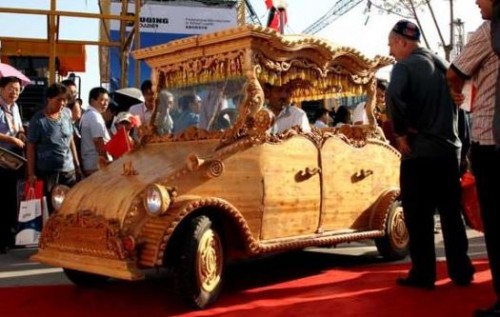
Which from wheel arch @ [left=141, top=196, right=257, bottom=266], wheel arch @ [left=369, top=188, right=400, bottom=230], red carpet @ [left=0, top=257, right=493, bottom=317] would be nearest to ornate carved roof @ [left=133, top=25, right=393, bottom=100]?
wheel arch @ [left=369, top=188, right=400, bottom=230]

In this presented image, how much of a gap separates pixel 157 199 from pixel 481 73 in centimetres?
203

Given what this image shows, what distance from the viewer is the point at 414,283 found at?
442 cm

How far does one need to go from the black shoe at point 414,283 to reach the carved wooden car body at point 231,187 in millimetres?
676

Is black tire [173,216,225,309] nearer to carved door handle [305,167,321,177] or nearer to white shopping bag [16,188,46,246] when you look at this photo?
carved door handle [305,167,321,177]

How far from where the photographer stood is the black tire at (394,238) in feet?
18.3

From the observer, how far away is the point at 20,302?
4.32m

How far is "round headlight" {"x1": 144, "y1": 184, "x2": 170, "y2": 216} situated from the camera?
151 inches

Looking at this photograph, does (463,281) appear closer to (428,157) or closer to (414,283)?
(414,283)

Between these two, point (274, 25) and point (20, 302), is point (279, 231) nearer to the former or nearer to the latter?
point (20, 302)

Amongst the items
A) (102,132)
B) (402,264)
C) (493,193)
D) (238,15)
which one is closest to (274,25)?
(102,132)

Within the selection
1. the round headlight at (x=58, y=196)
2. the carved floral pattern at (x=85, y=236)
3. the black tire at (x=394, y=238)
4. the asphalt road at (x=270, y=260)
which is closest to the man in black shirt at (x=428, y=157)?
the black tire at (x=394, y=238)

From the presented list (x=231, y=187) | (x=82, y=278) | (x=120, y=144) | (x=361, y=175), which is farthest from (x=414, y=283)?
(x=120, y=144)

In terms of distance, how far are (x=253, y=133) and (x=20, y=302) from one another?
6.53 feet

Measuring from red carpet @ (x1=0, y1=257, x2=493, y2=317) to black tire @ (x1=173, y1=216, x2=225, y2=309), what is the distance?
0.11 m
